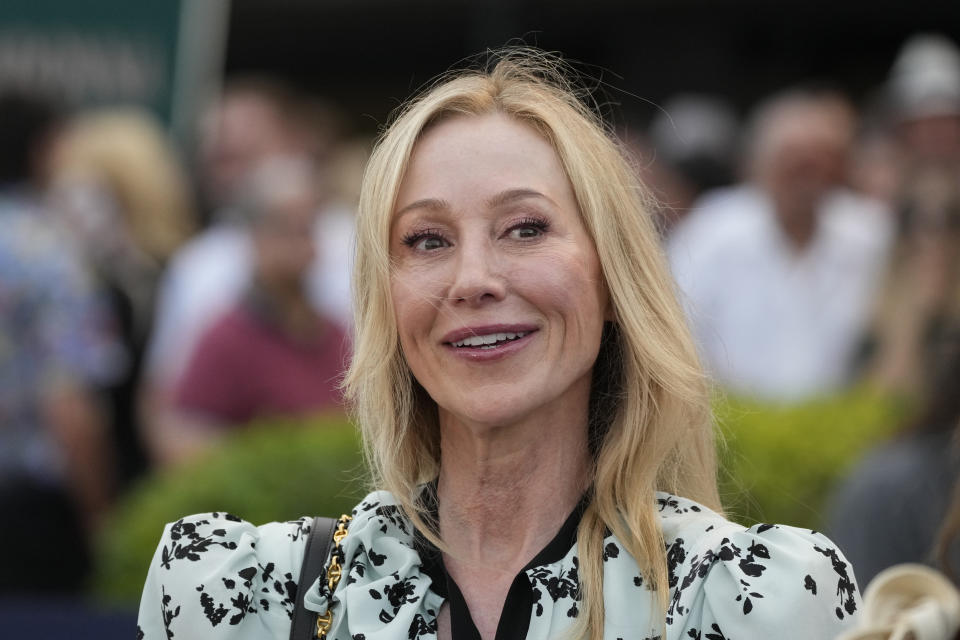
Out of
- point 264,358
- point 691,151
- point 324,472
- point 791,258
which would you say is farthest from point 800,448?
point 691,151

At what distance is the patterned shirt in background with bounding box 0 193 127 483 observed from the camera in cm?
646

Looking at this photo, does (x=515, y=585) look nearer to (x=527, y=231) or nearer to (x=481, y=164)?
(x=527, y=231)

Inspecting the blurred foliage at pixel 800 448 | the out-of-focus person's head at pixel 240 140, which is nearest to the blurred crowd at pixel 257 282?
the blurred foliage at pixel 800 448

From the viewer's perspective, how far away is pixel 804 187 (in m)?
7.09

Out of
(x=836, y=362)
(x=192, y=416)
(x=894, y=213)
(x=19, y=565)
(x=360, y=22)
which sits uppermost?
(x=360, y=22)

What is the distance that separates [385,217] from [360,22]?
10147 mm

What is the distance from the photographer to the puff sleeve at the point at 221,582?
2883 mm

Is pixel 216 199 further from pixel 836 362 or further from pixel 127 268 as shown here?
pixel 836 362

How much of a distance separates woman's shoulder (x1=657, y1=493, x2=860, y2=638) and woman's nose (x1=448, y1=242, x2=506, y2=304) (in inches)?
21.9

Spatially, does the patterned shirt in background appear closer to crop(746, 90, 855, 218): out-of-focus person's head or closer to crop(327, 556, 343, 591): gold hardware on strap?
crop(746, 90, 855, 218): out-of-focus person's head

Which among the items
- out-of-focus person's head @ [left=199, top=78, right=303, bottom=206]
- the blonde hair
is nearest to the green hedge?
the blonde hair

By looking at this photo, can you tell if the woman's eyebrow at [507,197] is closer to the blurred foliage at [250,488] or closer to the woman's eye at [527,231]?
the woman's eye at [527,231]

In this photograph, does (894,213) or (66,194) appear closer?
(894,213)

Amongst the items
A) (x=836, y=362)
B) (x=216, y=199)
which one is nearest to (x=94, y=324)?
(x=216, y=199)
